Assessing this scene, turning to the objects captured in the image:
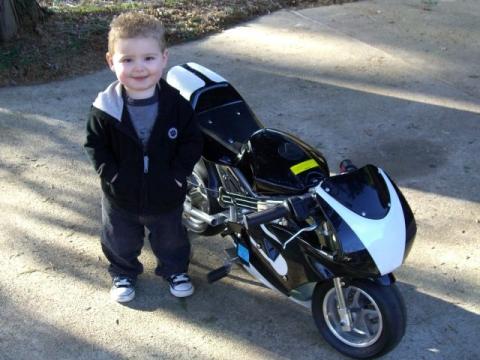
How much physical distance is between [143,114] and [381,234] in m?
1.19

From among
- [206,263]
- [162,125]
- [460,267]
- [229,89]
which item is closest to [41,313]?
[206,263]

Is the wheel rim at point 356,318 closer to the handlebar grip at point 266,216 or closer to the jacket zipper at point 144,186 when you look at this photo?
the handlebar grip at point 266,216

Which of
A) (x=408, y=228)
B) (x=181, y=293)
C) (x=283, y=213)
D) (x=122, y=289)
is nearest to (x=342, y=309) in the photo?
(x=408, y=228)

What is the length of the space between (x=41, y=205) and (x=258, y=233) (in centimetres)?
172

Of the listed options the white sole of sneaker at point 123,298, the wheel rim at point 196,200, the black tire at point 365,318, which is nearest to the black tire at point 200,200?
the wheel rim at point 196,200

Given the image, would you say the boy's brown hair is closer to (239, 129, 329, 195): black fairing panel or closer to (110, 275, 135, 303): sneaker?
(239, 129, 329, 195): black fairing panel

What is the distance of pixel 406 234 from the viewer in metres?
2.66

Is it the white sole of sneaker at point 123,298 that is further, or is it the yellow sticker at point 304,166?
the white sole of sneaker at point 123,298

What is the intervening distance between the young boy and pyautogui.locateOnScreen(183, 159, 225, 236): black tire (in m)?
0.28

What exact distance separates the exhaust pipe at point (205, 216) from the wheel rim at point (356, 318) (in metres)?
0.72

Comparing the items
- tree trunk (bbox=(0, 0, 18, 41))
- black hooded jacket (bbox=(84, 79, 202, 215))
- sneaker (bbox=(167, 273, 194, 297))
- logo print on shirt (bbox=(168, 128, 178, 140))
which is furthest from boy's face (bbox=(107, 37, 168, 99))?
tree trunk (bbox=(0, 0, 18, 41))

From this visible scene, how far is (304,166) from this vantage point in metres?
2.97

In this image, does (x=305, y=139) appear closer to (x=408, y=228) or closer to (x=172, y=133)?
(x=172, y=133)

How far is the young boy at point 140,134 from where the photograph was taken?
284 centimetres
